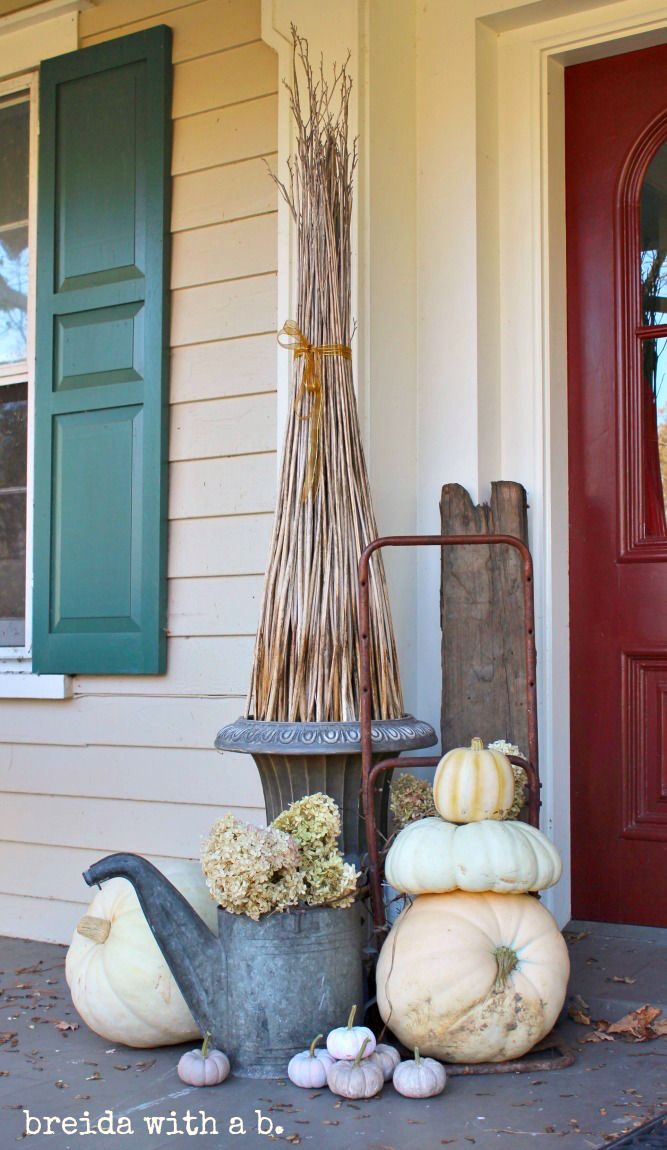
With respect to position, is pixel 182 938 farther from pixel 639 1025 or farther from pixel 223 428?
pixel 223 428

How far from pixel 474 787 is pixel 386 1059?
0.57 metres

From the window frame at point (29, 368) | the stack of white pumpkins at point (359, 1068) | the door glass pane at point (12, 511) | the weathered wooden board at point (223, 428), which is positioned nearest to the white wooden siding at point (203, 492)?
the weathered wooden board at point (223, 428)

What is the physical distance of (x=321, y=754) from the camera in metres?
2.68

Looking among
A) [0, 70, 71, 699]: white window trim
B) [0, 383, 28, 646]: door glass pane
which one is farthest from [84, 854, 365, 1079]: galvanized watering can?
[0, 383, 28, 646]: door glass pane

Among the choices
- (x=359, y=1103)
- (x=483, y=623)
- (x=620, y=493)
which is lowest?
(x=359, y=1103)

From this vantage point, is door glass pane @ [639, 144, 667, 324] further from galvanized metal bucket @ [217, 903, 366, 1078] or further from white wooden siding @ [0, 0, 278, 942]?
galvanized metal bucket @ [217, 903, 366, 1078]

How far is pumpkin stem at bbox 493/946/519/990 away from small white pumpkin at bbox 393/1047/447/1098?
196 mm

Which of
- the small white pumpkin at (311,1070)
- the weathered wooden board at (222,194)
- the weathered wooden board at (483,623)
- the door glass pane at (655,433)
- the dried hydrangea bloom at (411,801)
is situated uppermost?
the weathered wooden board at (222,194)

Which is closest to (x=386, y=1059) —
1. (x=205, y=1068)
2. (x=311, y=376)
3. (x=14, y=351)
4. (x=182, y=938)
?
(x=205, y=1068)

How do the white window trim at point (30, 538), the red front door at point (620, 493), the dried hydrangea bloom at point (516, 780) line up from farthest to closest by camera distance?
the white window trim at point (30, 538) < the red front door at point (620, 493) < the dried hydrangea bloom at point (516, 780)

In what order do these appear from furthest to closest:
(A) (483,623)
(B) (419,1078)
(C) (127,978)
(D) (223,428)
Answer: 1. (D) (223,428)
2. (A) (483,623)
3. (C) (127,978)
4. (B) (419,1078)

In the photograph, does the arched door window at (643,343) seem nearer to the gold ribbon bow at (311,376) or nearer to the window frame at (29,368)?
the gold ribbon bow at (311,376)

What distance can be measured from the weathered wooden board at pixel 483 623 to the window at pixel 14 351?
5.26 ft

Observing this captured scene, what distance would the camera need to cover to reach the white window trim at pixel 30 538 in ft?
12.6
